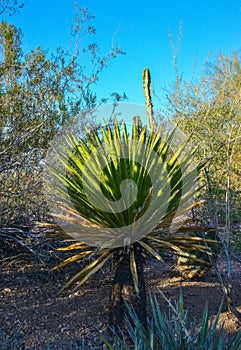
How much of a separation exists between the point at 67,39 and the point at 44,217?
8.24 ft

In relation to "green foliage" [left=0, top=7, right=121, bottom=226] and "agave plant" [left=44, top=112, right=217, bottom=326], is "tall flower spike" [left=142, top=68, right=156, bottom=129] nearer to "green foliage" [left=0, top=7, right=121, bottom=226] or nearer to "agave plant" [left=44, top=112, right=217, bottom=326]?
"agave plant" [left=44, top=112, right=217, bottom=326]

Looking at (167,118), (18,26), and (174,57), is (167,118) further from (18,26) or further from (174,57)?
(18,26)

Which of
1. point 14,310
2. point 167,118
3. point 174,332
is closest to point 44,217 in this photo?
point 14,310

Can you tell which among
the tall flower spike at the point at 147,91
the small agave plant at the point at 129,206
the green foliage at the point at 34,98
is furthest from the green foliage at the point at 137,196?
the green foliage at the point at 34,98

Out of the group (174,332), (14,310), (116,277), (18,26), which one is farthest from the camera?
(18,26)

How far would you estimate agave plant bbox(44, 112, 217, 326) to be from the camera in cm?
325

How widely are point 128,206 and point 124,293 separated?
791 millimetres

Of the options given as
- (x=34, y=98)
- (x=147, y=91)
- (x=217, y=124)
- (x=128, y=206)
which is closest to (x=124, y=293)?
(x=128, y=206)

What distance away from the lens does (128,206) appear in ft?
10.9

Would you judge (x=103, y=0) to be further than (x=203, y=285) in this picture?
Yes

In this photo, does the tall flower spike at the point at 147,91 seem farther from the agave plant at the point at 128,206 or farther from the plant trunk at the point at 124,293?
the plant trunk at the point at 124,293

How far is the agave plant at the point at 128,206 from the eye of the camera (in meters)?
3.25

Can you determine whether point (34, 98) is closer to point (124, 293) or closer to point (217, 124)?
point (217, 124)

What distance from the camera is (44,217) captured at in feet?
16.0
